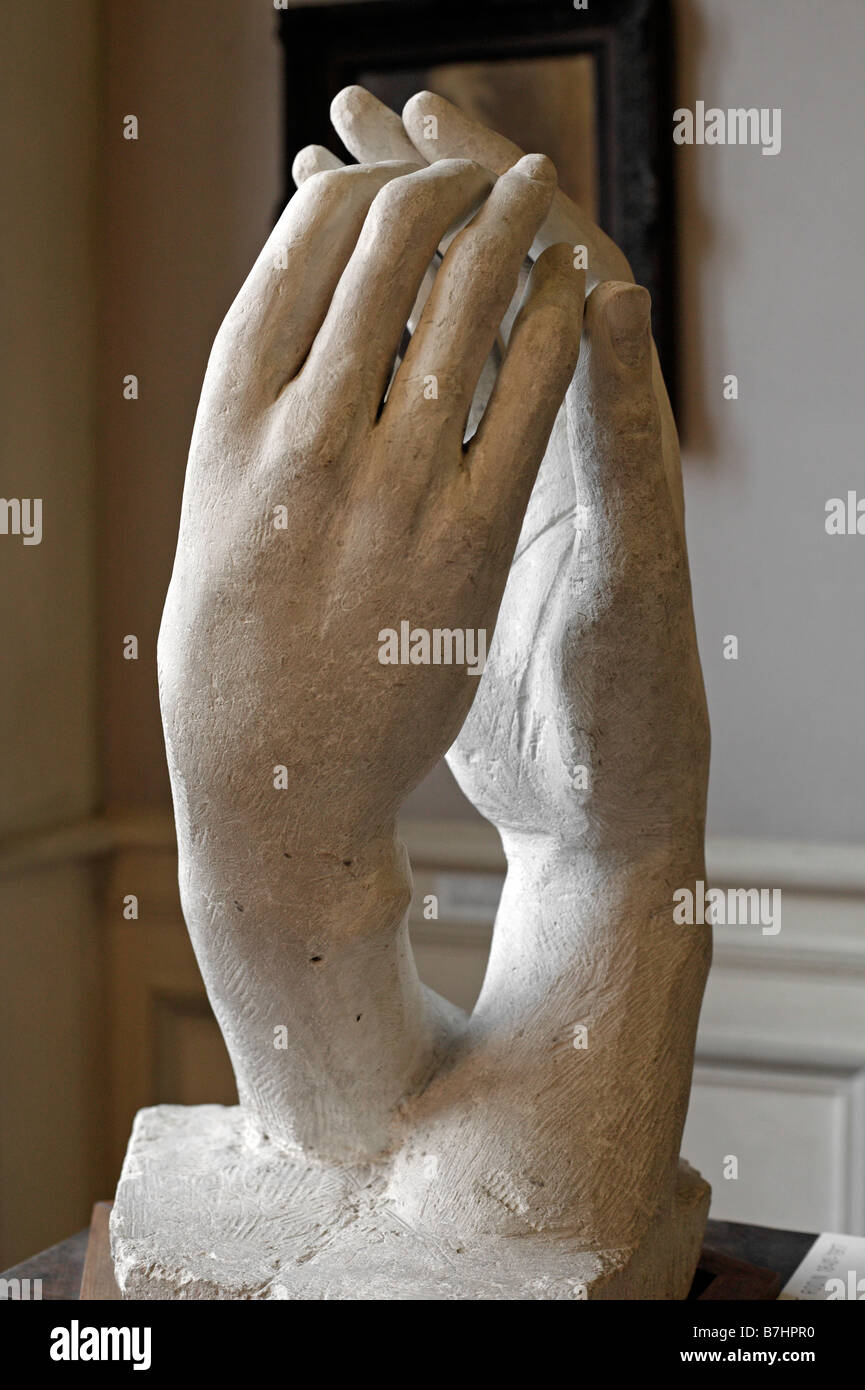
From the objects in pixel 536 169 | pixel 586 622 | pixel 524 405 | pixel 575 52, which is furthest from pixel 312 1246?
Result: pixel 575 52

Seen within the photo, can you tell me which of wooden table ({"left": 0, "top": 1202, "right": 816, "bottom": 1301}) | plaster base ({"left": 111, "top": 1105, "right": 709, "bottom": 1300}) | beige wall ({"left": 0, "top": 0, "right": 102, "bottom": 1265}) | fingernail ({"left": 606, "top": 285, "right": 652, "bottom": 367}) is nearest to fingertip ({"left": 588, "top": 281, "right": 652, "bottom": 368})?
fingernail ({"left": 606, "top": 285, "right": 652, "bottom": 367})

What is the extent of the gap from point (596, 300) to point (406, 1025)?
0.53 metres

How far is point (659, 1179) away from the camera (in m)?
1.04

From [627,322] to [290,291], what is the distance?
0.75 ft

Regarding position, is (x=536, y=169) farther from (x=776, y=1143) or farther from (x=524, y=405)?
(x=776, y=1143)

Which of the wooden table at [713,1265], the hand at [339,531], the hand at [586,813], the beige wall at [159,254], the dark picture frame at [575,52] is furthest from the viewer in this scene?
the beige wall at [159,254]

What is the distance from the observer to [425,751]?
945mm

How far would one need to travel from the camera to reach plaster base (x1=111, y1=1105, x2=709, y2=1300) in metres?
0.94

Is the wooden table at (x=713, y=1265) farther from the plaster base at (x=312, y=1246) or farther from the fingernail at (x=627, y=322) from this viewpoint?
the fingernail at (x=627, y=322)

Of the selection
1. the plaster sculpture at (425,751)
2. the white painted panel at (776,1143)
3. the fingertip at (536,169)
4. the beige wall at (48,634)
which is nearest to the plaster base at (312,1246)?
the plaster sculpture at (425,751)

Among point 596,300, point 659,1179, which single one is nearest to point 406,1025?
point 659,1179

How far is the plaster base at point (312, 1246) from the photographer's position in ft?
3.08

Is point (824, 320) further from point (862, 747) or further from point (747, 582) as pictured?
point (862, 747)

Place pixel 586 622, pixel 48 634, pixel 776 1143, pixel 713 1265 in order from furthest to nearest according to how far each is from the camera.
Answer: pixel 48 634 < pixel 776 1143 < pixel 713 1265 < pixel 586 622
